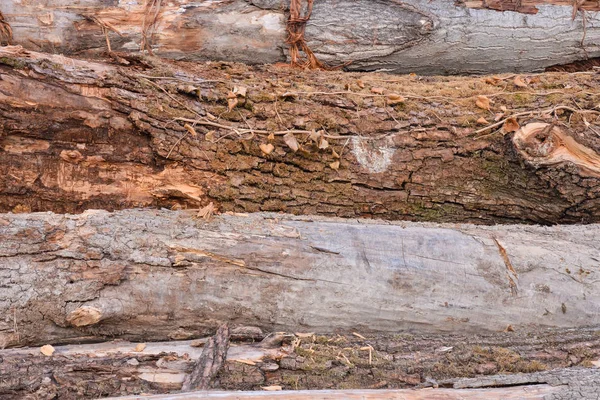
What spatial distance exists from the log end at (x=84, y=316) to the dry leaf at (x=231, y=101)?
1.04 metres

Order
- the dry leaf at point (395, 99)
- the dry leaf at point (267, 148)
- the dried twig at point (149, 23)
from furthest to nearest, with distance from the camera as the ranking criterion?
1. the dried twig at point (149, 23)
2. the dry leaf at point (395, 99)
3. the dry leaf at point (267, 148)

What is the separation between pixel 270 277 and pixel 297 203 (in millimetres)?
536

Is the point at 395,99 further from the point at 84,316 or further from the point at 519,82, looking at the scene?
the point at 84,316

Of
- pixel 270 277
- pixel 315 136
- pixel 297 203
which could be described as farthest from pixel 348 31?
pixel 270 277

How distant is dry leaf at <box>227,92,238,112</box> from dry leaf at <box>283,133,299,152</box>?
0.26 metres

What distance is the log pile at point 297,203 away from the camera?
2119mm

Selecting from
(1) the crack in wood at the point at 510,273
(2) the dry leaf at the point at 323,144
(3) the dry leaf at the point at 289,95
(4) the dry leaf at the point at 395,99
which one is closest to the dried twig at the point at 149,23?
(3) the dry leaf at the point at 289,95

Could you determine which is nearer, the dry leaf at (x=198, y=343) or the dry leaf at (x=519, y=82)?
the dry leaf at (x=198, y=343)

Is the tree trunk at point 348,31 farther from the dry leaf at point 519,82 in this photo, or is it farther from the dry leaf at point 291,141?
the dry leaf at point 291,141

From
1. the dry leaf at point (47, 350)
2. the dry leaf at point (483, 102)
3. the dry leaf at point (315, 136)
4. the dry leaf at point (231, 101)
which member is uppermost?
the dry leaf at point (483, 102)

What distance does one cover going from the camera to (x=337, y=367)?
2.12m

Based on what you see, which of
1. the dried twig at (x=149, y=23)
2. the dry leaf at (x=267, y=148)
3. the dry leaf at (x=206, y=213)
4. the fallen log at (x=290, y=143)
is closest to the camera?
the dry leaf at (x=206, y=213)

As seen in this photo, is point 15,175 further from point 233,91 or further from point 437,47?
point 437,47

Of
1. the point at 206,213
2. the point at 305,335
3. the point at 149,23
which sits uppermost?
the point at 149,23
